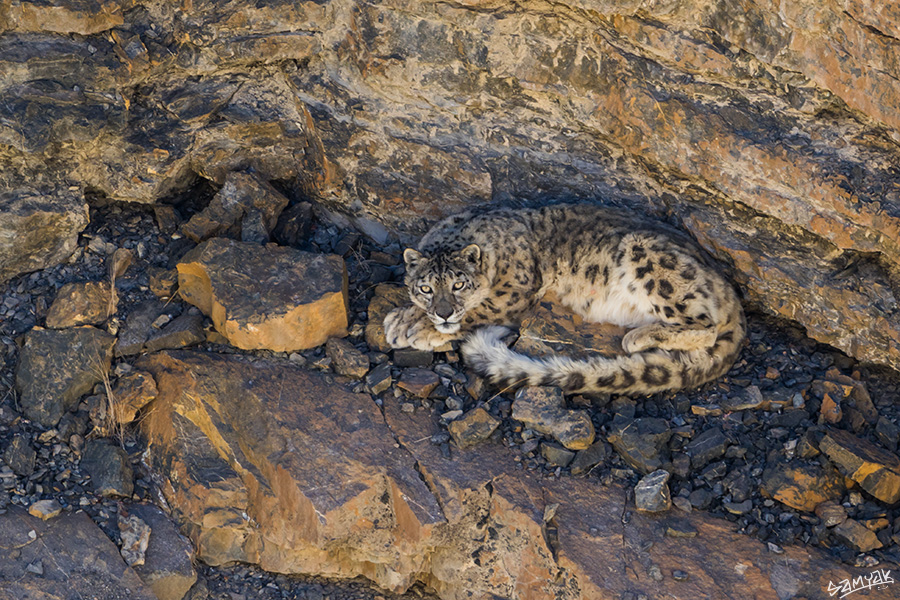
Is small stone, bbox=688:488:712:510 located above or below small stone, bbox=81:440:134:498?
above

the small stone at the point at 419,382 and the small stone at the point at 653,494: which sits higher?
the small stone at the point at 653,494

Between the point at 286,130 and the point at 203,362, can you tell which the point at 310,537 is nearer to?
the point at 203,362

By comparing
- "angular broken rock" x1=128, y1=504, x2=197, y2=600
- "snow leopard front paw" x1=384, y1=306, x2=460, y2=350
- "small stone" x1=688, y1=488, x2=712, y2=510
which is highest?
"snow leopard front paw" x1=384, y1=306, x2=460, y2=350

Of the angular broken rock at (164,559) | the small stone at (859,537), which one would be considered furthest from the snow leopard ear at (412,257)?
the small stone at (859,537)

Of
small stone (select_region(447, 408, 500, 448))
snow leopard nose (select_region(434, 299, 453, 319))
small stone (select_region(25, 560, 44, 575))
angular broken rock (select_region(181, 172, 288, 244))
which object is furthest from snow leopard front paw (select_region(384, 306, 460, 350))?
small stone (select_region(25, 560, 44, 575))

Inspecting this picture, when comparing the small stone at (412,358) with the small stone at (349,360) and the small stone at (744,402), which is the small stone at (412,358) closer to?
the small stone at (349,360)

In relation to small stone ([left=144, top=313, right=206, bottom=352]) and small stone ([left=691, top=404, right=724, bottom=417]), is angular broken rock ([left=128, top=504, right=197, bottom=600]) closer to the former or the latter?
small stone ([left=144, top=313, right=206, bottom=352])

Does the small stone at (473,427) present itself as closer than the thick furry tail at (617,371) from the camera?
Yes
